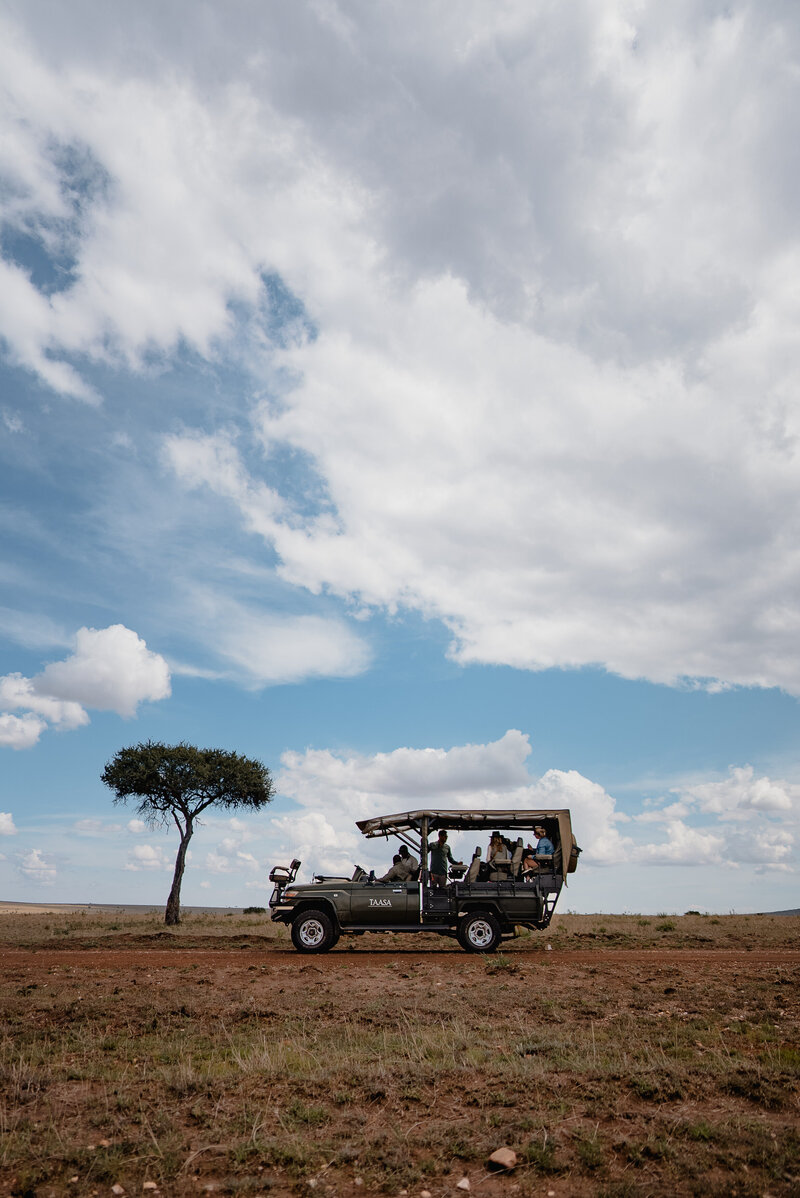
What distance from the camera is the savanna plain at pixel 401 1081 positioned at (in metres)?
5.88

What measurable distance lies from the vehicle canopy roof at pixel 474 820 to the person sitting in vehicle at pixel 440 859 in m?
0.33

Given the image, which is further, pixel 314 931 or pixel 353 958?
pixel 314 931

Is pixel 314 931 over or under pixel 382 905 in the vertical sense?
under

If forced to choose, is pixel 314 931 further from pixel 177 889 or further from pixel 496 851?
pixel 177 889

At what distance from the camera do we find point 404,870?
1777 centimetres

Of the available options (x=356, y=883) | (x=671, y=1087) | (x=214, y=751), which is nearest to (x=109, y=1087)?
(x=671, y=1087)

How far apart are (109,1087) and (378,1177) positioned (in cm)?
338

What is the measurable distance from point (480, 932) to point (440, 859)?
1.81 meters

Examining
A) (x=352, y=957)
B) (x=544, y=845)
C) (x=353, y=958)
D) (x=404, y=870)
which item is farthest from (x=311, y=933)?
(x=544, y=845)

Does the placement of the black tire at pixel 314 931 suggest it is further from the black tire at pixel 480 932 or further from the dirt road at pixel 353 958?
the black tire at pixel 480 932

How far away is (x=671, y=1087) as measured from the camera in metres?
7.37

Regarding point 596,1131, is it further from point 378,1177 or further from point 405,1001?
point 405,1001

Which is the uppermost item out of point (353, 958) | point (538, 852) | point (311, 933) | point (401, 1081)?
point (538, 852)

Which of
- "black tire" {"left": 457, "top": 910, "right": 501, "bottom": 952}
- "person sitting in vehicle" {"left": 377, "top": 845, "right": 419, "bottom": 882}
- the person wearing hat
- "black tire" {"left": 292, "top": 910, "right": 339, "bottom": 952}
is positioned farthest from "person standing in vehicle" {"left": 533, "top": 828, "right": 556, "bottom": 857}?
"black tire" {"left": 292, "top": 910, "right": 339, "bottom": 952}
